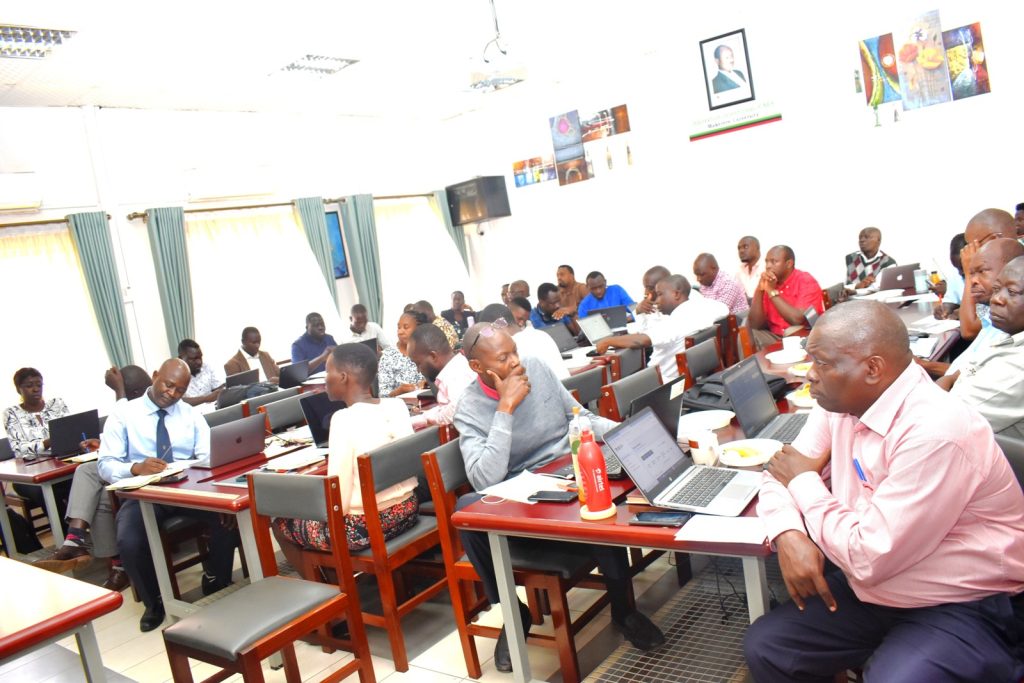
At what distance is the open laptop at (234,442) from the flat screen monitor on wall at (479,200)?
7.05 meters

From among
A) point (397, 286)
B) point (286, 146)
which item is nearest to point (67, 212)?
point (286, 146)

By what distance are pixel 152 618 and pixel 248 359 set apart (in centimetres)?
508

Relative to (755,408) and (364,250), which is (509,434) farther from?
(364,250)

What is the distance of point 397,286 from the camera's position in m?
10.4

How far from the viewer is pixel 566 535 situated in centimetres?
204

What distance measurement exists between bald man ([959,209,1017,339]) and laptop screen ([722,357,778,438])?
1.24 m

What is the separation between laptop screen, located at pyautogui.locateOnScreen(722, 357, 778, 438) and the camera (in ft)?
8.18

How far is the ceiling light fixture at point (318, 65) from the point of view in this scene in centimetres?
734

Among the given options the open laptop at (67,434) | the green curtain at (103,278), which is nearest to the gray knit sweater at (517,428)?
the open laptop at (67,434)

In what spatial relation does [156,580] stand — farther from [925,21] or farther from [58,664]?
[925,21]

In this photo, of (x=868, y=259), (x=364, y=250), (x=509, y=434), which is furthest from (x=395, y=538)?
(x=364, y=250)

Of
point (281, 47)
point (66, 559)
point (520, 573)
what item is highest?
point (281, 47)

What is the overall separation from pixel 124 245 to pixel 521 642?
723 centimetres

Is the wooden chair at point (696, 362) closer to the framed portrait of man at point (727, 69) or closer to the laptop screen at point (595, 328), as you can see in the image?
the laptop screen at point (595, 328)
